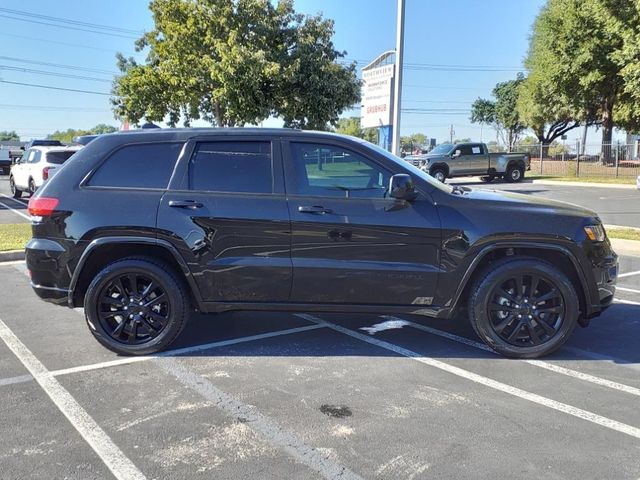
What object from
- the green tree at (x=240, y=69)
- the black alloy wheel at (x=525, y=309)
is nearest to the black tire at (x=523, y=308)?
the black alloy wheel at (x=525, y=309)

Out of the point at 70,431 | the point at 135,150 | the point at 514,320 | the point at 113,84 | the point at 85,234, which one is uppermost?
the point at 113,84

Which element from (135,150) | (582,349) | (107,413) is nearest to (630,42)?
(582,349)

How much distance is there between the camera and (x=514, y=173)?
29484 millimetres

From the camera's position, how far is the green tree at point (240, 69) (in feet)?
72.4

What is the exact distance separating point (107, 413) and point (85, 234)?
1561mm

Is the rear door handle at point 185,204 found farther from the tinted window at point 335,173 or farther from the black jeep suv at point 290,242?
the tinted window at point 335,173

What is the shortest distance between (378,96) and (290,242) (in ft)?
30.2

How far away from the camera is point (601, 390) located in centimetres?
409

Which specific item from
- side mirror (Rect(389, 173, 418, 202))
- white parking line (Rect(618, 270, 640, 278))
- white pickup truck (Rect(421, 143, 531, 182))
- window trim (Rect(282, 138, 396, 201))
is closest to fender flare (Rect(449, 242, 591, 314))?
side mirror (Rect(389, 173, 418, 202))

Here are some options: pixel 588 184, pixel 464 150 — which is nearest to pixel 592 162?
pixel 588 184

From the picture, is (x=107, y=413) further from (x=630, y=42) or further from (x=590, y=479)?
(x=630, y=42)

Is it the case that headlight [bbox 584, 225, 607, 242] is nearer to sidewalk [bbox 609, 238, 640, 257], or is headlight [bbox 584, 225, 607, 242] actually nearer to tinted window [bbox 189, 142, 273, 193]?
tinted window [bbox 189, 142, 273, 193]

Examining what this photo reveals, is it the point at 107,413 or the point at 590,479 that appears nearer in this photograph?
the point at 590,479

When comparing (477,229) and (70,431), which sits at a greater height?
(477,229)
